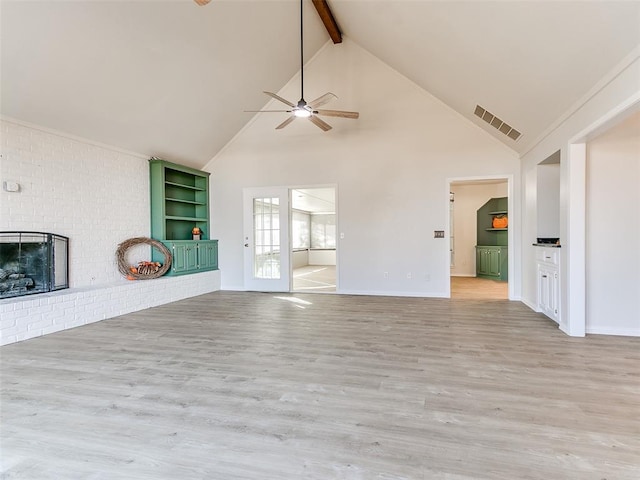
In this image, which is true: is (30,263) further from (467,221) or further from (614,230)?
(467,221)

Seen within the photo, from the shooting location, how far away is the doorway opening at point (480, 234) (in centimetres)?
778

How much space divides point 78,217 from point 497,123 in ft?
20.7

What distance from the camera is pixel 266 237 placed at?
268 inches

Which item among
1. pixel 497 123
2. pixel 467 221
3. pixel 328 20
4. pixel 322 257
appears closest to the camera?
pixel 497 123

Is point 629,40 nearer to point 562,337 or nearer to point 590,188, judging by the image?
point 590,188

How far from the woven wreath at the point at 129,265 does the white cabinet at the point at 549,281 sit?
5.79 meters

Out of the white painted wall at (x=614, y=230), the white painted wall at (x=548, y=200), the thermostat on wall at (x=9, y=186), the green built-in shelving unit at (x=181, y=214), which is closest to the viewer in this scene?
the white painted wall at (x=614, y=230)

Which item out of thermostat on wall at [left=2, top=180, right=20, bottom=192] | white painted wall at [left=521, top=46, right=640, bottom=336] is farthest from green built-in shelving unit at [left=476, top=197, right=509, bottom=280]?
thermostat on wall at [left=2, top=180, right=20, bottom=192]

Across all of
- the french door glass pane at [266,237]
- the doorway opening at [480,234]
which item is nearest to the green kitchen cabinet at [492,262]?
the doorway opening at [480,234]

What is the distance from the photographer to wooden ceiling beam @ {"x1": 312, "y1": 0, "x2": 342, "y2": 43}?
499 cm

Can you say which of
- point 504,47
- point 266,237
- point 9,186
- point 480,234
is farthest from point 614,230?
point 9,186

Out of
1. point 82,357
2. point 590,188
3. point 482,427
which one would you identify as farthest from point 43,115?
point 590,188

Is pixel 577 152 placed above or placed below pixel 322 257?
above

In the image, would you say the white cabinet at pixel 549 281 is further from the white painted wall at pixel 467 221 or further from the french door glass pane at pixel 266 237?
the french door glass pane at pixel 266 237
